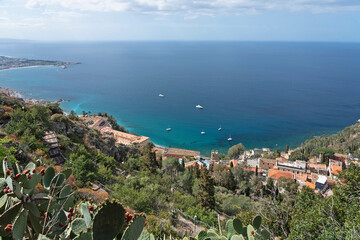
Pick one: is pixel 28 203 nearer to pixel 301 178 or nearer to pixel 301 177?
pixel 301 178

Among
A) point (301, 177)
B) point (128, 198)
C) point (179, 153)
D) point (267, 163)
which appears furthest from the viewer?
point (179, 153)

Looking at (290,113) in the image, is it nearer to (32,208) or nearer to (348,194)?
(348,194)

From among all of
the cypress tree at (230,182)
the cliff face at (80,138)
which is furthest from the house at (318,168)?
the cliff face at (80,138)

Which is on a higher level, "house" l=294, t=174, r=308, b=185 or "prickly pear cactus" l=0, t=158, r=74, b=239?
"prickly pear cactus" l=0, t=158, r=74, b=239

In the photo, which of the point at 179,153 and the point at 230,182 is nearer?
the point at 230,182

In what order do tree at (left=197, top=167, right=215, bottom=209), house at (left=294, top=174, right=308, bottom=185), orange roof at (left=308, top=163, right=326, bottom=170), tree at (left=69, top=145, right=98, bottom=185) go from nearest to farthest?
tree at (left=69, top=145, right=98, bottom=185), tree at (left=197, top=167, right=215, bottom=209), house at (left=294, top=174, right=308, bottom=185), orange roof at (left=308, top=163, right=326, bottom=170)

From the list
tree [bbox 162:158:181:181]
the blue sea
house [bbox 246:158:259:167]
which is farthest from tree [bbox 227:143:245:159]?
tree [bbox 162:158:181:181]

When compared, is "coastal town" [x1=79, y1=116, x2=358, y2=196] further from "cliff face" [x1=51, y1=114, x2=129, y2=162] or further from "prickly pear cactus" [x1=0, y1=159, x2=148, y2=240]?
"prickly pear cactus" [x1=0, y1=159, x2=148, y2=240]

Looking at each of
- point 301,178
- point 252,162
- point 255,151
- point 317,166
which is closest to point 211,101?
Answer: point 255,151

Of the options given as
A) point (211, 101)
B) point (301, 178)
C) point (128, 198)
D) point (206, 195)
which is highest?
point (128, 198)

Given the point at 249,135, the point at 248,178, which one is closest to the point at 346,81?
the point at 249,135

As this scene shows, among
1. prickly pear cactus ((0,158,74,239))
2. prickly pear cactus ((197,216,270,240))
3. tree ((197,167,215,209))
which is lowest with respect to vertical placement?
tree ((197,167,215,209))
